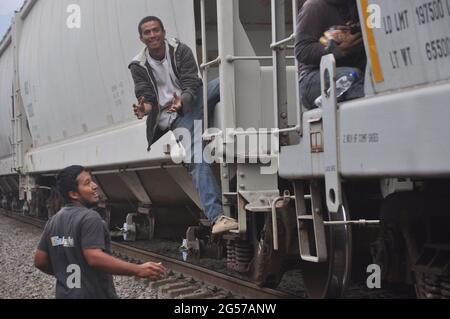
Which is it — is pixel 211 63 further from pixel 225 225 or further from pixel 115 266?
pixel 115 266

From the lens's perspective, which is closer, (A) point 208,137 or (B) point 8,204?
(A) point 208,137

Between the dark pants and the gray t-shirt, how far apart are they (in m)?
1.57

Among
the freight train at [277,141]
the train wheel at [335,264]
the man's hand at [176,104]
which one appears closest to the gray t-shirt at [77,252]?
the freight train at [277,141]

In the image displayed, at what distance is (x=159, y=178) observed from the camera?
8.80 m

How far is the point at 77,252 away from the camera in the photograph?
12.3ft

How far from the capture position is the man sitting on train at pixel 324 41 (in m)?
4.24

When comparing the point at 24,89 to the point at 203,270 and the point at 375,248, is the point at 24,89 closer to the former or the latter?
the point at 203,270

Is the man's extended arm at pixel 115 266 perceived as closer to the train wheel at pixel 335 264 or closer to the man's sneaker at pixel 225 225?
the train wheel at pixel 335 264

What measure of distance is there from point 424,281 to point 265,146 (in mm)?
2479

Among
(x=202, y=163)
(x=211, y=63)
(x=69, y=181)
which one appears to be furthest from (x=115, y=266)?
(x=211, y=63)

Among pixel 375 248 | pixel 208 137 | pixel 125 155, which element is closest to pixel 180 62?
pixel 208 137

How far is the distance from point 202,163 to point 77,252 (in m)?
2.86

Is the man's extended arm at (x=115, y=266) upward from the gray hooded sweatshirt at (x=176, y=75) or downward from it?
downward

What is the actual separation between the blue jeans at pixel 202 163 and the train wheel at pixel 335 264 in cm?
133
